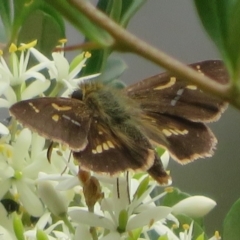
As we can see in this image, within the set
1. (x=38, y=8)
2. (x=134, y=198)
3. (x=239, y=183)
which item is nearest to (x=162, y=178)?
(x=134, y=198)

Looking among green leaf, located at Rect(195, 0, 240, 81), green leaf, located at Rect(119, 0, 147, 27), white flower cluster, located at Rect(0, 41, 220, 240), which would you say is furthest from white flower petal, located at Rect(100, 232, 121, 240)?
green leaf, located at Rect(119, 0, 147, 27)

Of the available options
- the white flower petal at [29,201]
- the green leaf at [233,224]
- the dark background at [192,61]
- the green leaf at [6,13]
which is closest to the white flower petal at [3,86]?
the white flower petal at [29,201]

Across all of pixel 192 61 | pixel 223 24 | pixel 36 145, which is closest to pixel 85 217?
pixel 36 145

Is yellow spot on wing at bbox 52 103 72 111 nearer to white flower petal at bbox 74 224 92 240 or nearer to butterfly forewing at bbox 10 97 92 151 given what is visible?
butterfly forewing at bbox 10 97 92 151

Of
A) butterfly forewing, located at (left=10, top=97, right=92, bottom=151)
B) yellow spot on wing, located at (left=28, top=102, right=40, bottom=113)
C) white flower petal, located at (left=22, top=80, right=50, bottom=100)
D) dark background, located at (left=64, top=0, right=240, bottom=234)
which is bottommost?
dark background, located at (left=64, top=0, right=240, bottom=234)

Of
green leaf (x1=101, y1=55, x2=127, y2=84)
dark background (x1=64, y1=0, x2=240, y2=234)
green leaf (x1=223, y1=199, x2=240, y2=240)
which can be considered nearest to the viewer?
green leaf (x1=223, y1=199, x2=240, y2=240)

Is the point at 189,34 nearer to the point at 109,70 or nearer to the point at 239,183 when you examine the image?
the point at 239,183

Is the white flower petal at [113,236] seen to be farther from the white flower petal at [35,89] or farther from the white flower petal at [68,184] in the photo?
the white flower petal at [35,89]
